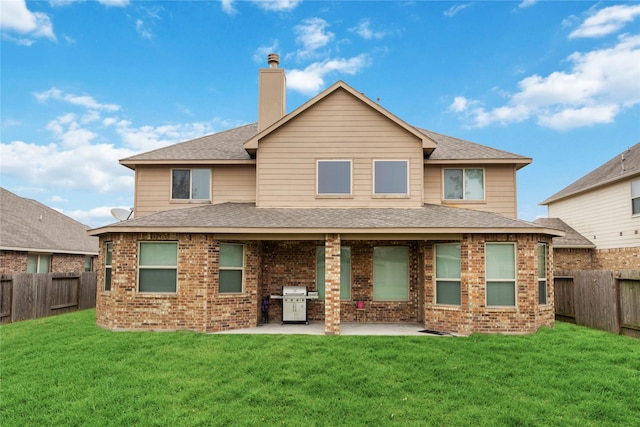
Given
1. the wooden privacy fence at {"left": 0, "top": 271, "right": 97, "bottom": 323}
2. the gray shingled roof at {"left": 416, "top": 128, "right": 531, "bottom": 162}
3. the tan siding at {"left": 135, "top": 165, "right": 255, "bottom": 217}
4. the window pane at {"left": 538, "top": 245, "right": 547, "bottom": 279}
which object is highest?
the gray shingled roof at {"left": 416, "top": 128, "right": 531, "bottom": 162}

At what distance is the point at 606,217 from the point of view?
1836 centimetres

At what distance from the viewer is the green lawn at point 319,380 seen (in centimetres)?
684

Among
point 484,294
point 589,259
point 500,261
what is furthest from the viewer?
point 589,259

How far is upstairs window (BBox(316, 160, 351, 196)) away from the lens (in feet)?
43.4

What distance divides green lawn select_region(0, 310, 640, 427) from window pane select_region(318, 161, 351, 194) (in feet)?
15.6

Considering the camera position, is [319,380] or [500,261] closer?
[319,380]

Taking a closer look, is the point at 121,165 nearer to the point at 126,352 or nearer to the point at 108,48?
the point at 108,48

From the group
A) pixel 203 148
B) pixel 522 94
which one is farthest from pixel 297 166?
pixel 522 94

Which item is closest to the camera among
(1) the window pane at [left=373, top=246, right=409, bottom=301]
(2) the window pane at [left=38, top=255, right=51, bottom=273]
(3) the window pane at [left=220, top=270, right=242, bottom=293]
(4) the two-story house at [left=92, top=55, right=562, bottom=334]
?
(4) the two-story house at [left=92, top=55, right=562, bottom=334]

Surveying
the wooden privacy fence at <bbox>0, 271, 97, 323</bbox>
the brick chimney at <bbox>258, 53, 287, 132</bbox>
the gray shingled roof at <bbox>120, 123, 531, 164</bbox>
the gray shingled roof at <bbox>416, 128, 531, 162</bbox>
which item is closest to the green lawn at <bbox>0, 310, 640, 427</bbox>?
the wooden privacy fence at <bbox>0, 271, 97, 323</bbox>

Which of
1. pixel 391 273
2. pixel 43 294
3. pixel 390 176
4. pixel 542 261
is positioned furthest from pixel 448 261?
pixel 43 294

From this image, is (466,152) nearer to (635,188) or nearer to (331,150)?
(331,150)

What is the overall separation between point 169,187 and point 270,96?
15.1 ft

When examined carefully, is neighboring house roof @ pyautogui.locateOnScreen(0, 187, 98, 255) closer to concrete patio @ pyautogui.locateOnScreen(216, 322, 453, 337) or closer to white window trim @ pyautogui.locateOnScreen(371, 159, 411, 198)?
concrete patio @ pyautogui.locateOnScreen(216, 322, 453, 337)
